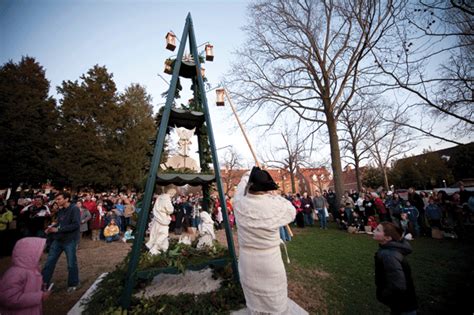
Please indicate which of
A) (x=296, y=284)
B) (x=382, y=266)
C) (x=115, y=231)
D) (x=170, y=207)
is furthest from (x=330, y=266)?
(x=115, y=231)

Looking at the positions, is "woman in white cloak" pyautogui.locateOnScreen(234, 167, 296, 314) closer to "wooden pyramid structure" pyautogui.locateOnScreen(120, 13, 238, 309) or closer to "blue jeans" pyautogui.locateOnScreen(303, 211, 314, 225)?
"wooden pyramid structure" pyautogui.locateOnScreen(120, 13, 238, 309)

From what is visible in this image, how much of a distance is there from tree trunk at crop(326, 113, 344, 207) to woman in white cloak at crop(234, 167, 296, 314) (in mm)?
11375

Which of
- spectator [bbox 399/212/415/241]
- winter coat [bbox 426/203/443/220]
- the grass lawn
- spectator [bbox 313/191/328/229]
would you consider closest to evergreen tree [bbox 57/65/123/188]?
spectator [bbox 313/191/328/229]

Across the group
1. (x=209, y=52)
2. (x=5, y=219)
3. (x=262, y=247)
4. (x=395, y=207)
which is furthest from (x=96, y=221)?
(x=395, y=207)

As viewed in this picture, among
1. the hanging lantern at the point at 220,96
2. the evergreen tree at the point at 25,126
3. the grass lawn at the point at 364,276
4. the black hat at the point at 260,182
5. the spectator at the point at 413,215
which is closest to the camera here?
the black hat at the point at 260,182

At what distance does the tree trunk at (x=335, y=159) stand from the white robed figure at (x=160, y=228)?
11.0 metres

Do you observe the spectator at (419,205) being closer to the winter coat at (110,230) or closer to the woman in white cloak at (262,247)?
the woman in white cloak at (262,247)

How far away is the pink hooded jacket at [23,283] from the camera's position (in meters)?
2.14

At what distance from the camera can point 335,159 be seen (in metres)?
12.8

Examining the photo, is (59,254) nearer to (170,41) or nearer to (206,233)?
(206,233)

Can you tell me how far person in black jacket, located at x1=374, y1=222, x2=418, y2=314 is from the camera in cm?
239

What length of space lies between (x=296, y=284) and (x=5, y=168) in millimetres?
25417

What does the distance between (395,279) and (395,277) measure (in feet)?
0.07

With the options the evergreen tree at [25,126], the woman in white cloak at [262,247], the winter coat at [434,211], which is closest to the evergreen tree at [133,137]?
the evergreen tree at [25,126]
